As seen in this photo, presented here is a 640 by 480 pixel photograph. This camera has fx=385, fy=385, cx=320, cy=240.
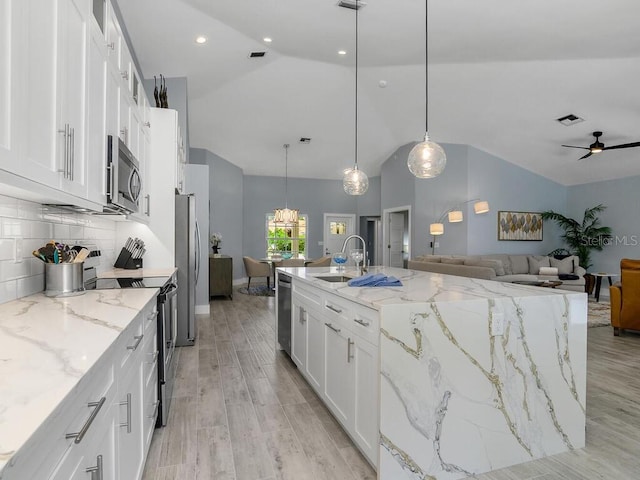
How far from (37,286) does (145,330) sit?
0.69m

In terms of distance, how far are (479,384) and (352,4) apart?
3.58 m

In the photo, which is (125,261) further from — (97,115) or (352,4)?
(352,4)

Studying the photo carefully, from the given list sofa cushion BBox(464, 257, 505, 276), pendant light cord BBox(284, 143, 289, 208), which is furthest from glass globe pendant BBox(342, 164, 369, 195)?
pendant light cord BBox(284, 143, 289, 208)

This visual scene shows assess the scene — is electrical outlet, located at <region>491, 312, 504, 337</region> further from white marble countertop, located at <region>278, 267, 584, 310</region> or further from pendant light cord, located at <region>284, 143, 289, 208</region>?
pendant light cord, located at <region>284, 143, 289, 208</region>

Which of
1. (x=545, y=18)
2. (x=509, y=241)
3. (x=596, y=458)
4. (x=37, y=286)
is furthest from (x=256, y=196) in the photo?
(x=596, y=458)

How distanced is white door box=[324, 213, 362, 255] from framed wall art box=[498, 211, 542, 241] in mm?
4056

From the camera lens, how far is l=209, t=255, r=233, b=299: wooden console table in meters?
7.39

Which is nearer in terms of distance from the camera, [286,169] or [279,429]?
[279,429]

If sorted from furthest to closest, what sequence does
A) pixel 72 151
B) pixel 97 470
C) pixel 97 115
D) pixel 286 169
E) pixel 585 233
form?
pixel 286 169
pixel 585 233
pixel 97 115
pixel 72 151
pixel 97 470

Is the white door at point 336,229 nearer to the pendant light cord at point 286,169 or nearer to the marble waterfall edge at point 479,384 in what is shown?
the pendant light cord at point 286,169

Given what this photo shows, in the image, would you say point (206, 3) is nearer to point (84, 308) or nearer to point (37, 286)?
point (37, 286)

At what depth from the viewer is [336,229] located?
36.7ft

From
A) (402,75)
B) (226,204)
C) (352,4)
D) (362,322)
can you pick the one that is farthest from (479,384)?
(226,204)

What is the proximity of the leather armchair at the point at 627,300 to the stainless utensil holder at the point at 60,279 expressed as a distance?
18.5ft
